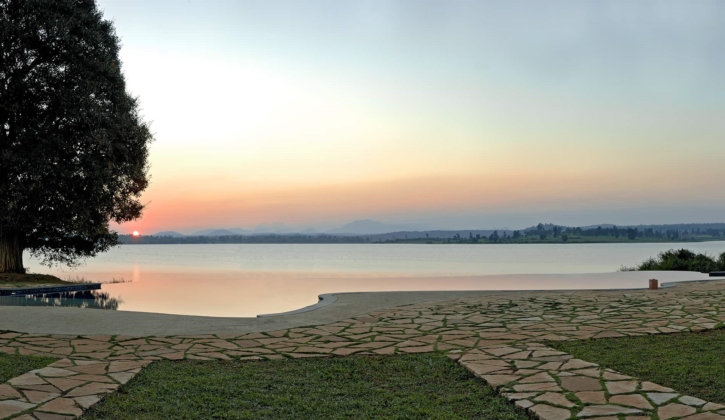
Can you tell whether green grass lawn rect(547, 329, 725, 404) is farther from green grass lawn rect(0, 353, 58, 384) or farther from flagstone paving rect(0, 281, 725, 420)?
green grass lawn rect(0, 353, 58, 384)

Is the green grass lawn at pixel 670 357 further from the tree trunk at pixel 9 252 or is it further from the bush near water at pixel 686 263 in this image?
the tree trunk at pixel 9 252

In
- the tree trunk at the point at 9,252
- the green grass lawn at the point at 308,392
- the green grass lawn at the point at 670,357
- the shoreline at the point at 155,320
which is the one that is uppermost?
the tree trunk at the point at 9,252

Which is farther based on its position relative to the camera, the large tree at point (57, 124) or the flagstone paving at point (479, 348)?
the large tree at point (57, 124)

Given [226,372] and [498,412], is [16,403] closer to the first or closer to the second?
[226,372]

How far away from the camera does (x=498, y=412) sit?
4.04 meters

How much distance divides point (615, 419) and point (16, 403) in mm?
4499

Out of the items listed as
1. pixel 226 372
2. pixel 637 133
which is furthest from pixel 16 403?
pixel 637 133

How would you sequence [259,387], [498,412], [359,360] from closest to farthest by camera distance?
[498,412], [259,387], [359,360]

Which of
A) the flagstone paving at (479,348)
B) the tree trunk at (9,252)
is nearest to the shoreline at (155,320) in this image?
the flagstone paving at (479,348)

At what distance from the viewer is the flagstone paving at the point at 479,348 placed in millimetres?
4043

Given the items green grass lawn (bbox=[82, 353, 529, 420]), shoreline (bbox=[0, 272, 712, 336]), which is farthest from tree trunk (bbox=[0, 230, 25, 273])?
green grass lawn (bbox=[82, 353, 529, 420])

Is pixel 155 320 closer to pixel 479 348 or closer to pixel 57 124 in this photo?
pixel 479 348

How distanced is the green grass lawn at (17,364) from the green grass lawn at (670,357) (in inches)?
223

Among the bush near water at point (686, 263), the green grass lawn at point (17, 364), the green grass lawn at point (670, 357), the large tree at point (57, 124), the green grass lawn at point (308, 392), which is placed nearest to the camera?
the green grass lawn at point (308, 392)
